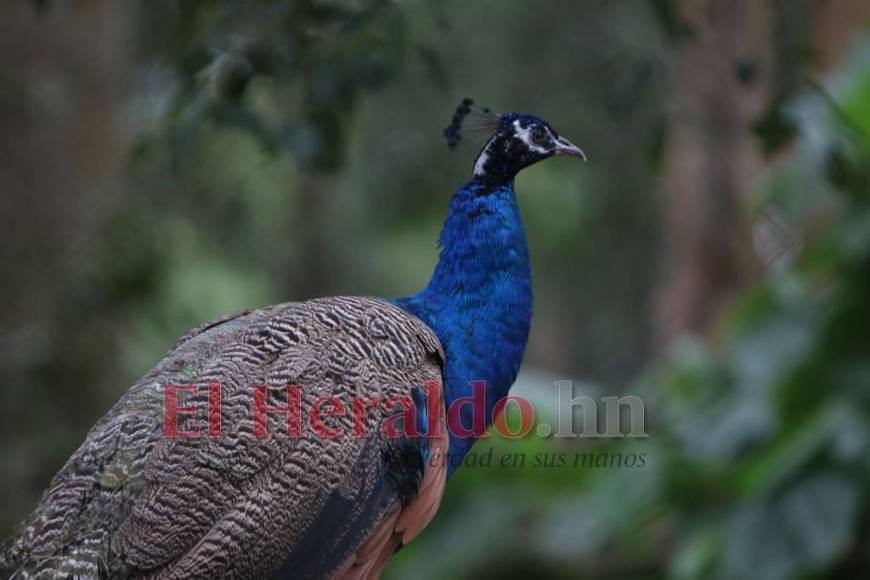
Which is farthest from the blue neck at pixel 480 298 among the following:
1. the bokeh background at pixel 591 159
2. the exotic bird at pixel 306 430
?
the bokeh background at pixel 591 159

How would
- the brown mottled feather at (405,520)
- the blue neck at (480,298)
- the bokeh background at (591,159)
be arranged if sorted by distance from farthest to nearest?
the bokeh background at (591,159), the blue neck at (480,298), the brown mottled feather at (405,520)

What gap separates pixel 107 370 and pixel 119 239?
642 mm

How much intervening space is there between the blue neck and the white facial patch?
0.38 ft

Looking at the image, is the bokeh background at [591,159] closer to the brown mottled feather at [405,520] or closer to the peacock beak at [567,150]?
the peacock beak at [567,150]

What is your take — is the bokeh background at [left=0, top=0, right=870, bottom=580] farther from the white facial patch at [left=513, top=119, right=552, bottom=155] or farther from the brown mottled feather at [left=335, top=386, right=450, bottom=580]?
the brown mottled feather at [left=335, top=386, right=450, bottom=580]

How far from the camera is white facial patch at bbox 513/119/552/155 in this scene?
2.97 m

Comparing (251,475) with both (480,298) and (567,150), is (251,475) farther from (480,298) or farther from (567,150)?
(567,150)

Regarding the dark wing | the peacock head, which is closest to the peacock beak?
the peacock head

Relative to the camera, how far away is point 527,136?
9.77 feet

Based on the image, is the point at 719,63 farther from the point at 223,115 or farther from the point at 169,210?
the point at 223,115

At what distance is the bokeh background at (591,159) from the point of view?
3291mm

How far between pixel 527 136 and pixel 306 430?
97 cm

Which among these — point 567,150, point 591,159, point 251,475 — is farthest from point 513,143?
point 591,159

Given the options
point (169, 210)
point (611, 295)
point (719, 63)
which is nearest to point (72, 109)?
point (169, 210)
